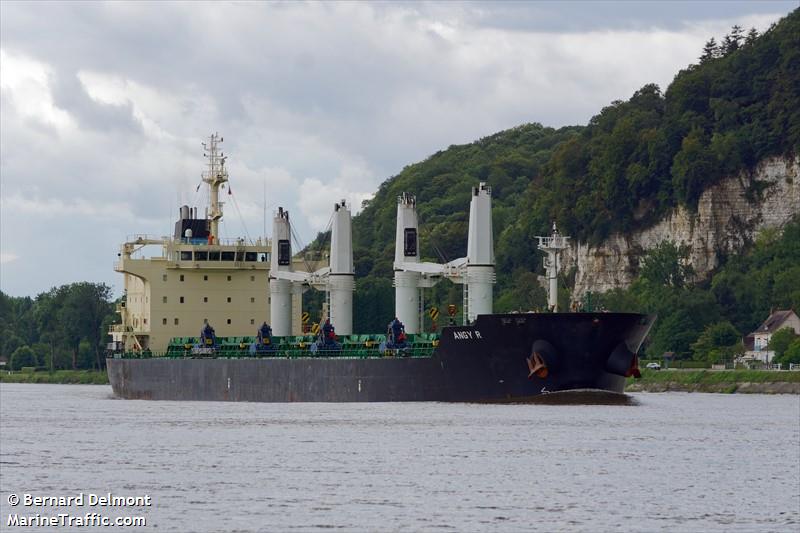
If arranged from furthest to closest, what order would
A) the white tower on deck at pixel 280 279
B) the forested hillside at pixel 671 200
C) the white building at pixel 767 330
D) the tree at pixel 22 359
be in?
the tree at pixel 22 359 < the forested hillside at pixel 671 200 < the white building at pixel 767 330 < the white tower on deck at pixel 280 279

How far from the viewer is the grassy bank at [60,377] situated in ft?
467

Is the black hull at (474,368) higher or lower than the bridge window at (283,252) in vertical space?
lower

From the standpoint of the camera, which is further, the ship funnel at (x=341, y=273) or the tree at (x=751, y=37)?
the tree at (x=751, y=37)

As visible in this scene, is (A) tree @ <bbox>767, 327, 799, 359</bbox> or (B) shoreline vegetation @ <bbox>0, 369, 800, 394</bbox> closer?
(B) shoreline vegetation @ <bbox>0, 369, 800, 394</bbox>

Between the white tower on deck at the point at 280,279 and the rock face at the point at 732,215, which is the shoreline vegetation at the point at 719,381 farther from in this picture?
the rock face at the point at 732,215

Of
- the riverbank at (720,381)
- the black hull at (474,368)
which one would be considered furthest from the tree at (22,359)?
the black hull at (474,368)

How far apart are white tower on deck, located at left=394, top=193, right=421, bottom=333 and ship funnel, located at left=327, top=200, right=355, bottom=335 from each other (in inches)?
148

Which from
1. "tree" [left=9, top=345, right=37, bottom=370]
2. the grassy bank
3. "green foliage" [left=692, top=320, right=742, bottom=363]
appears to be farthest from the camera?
"tree" [left=9, top=345, right=37, bottom=370]

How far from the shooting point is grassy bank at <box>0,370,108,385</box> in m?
142

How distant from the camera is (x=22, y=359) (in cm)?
16875

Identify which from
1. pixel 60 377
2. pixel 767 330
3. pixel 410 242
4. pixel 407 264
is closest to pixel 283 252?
pixel 410 242

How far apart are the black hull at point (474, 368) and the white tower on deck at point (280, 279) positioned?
6.01 meters

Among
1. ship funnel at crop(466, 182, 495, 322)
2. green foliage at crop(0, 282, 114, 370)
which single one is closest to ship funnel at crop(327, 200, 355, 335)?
ship funnel at crop(466, 182, 495, 322)

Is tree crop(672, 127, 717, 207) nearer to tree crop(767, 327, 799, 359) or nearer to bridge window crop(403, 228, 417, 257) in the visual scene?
tree crop(767, 327, 799, 359)
